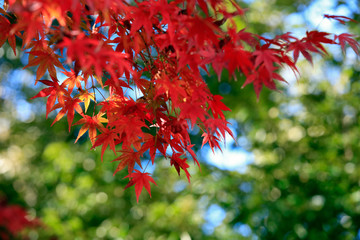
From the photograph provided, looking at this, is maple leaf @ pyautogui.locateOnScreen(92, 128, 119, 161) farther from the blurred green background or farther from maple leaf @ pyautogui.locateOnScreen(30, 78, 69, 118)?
the blurred green background

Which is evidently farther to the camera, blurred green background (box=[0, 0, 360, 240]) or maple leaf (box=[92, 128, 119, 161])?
blurred green background (box=[0, 0, 360, 240])

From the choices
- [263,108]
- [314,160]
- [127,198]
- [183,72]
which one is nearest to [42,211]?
[127,198]

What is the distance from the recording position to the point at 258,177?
3.08 meters

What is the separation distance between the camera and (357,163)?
2.80m

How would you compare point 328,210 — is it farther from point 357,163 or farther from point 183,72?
point 183,72

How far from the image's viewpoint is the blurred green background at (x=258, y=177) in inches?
104

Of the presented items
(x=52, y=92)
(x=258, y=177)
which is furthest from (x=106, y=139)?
(x=258, y=177)

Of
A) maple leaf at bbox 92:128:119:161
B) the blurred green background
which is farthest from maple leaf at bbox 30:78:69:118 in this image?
the blurred green background

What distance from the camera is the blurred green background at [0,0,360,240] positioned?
2652mm

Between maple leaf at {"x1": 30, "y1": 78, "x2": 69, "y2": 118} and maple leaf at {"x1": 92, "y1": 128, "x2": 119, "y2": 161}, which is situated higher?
maple leaf at {"x1": 30, "y1": 78, "x2": 69, "y2": 118}

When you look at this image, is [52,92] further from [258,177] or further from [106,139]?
[258,177]

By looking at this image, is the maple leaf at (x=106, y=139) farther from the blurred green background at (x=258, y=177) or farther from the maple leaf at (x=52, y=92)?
the blurred green background at (x=258, y=177)

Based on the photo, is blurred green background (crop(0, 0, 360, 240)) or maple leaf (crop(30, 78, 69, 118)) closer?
maple leaf (crop(30, 78, 69, 118))

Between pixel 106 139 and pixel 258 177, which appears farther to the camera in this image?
pixel 258 177
